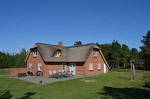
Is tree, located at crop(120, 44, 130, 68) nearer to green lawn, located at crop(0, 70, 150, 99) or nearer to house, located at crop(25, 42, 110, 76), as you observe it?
house, located at crop(25, 42, 110, 76)

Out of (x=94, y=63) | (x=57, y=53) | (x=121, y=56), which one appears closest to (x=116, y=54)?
(x=121, y=56)

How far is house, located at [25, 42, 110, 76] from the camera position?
4378 cm

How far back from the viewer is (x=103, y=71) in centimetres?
5119

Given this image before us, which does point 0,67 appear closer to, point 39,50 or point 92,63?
point 39,50

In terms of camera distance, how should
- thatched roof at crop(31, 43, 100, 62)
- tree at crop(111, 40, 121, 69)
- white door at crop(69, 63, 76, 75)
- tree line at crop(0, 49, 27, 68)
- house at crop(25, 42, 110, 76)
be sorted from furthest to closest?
tree at crop(111, 40, 121, 69)
tree line at crop(0, 49, 27, 68)
white door at crop(69, 63, 76, 75)
thatched roof at crop(31, 43, 100, 62)
house at crop(25, 42, 110, 76)

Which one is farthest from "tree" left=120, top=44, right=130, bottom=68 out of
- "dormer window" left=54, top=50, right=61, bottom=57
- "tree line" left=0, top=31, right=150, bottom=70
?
"dormer window" left=54, top=50, right=61, bottom=57

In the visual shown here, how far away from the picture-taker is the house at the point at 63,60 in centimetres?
4378

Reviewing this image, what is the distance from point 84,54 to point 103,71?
8308 mm

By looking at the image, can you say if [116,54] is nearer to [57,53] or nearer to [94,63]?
[94,63]

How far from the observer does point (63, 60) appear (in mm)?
46312

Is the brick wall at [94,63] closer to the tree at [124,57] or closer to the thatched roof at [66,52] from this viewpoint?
the thatched roof at [66,52]

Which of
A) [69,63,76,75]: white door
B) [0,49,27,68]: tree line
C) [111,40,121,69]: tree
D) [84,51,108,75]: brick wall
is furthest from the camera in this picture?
[111,40,121,69]: tree

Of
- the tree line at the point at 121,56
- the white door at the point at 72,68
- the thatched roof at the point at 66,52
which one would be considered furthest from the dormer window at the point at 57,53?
the tree line at the point at 121,56

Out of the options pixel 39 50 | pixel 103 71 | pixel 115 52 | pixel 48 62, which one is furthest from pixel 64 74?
pixel 115 52
